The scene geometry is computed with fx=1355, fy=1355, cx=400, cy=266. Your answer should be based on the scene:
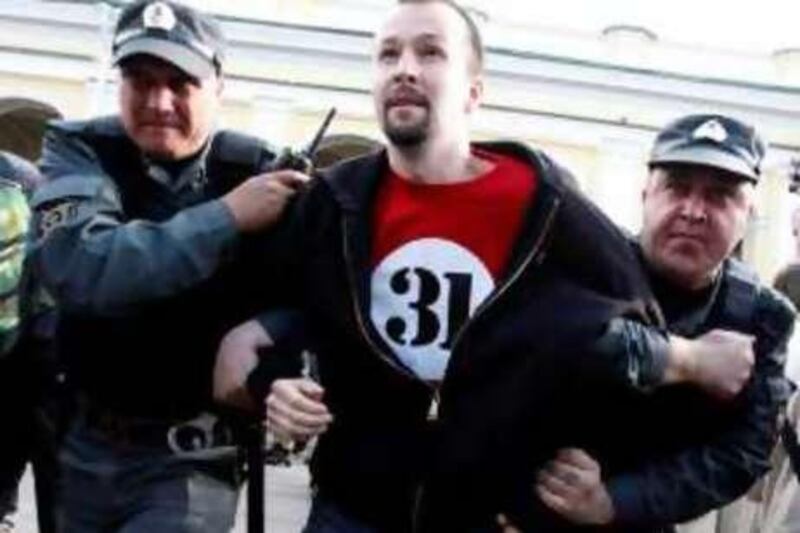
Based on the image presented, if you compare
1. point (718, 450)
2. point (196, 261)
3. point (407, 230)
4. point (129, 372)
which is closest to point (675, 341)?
point (718, 450)

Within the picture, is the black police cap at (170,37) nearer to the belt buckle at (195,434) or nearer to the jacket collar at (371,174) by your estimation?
the jacket collar at (371,174)

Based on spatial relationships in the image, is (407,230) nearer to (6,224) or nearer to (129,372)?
(129,372)

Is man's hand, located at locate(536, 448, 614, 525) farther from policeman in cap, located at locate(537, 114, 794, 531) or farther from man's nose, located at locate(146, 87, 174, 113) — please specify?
man's nose, located at locate(146, 87, 174, 113)

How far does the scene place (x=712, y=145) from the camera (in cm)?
275

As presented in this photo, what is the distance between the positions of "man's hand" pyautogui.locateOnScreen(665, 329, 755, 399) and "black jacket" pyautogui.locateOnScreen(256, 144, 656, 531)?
96mm

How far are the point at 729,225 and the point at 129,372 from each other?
4.34 feet

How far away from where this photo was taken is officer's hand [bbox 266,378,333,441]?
2.47 metres

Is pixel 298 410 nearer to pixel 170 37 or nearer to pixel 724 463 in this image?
pixel 724 463

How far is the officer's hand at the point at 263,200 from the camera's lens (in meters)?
2.69

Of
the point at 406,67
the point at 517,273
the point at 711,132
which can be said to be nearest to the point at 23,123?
the point at 406,67

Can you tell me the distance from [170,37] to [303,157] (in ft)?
1.39

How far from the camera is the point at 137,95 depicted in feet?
9.86

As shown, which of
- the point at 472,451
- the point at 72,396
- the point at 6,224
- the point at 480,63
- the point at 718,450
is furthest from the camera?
the point at 6,224

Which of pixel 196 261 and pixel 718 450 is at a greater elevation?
pixel 196 261
